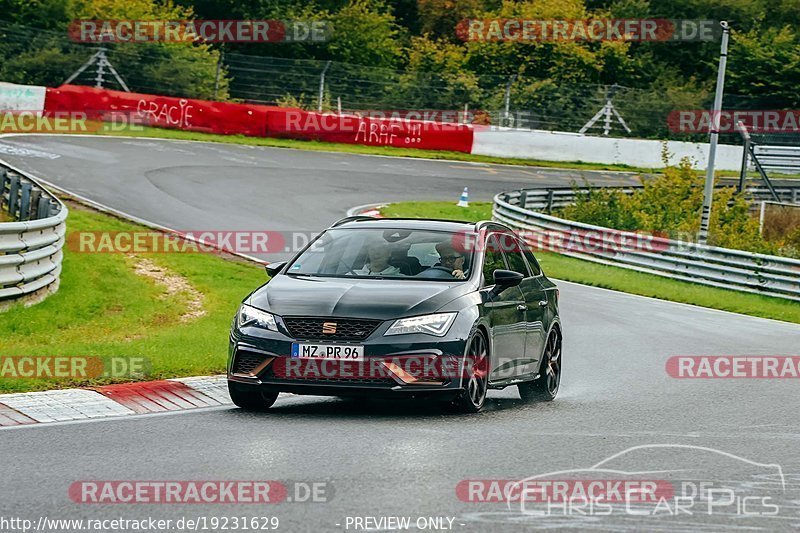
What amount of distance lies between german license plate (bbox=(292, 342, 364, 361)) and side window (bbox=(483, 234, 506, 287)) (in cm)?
165

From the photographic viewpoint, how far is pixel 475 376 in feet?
35.1

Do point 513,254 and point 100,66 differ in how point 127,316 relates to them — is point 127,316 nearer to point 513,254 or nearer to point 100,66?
point 513,254

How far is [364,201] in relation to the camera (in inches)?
1380

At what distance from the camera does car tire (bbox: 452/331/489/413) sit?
34.4ft

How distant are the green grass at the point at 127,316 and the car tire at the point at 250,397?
144cm

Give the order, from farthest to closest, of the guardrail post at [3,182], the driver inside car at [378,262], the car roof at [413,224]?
1. the guardrail post at [3,182]
2. the car roof at [413,224]
3. the driver inside car at [378,262]

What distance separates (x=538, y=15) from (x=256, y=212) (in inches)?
1664

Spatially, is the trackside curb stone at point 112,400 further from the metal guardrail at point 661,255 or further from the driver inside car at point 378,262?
the metal guardrail at point 661,255

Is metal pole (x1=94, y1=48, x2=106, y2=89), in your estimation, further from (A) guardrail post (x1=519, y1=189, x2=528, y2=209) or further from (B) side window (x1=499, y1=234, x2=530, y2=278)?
(B) side window (x1=499, y1=234, x2=530, y2=278)

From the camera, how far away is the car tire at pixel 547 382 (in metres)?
12.6

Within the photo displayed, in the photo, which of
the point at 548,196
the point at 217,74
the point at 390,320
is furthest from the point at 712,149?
the point at 217,74

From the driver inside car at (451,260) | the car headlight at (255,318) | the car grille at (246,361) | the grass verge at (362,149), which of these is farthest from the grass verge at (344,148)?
the car grille at (246,361)

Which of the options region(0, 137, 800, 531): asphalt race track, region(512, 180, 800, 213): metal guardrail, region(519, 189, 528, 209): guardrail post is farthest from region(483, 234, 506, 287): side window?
region(519, 189, 528, 209): guardrail post

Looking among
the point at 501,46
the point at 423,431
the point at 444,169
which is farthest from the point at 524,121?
the point at 423,431
